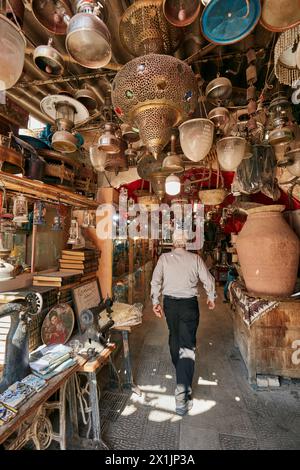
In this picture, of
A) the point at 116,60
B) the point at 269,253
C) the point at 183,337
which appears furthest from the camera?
the point at 269,253

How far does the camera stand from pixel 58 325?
214 cm

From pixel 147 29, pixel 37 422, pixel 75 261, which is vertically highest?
pixel 147 29

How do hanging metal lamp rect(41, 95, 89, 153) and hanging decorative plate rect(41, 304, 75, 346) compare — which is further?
hanging decorative plate rect(41, 304, 75, 346)

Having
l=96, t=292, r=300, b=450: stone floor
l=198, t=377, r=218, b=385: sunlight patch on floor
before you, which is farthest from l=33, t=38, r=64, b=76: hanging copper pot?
l=198, t=377, r=218, b=385: sunlight patch on floor

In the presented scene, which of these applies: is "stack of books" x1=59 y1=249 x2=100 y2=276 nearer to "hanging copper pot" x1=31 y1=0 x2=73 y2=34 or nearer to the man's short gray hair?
the man's short gray hair

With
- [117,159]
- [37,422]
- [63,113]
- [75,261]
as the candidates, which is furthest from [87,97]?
[37,422]

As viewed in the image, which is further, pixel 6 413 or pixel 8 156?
pixel 8 156

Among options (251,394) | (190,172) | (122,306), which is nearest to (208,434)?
(251,394)

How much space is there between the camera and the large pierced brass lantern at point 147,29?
3.63ft

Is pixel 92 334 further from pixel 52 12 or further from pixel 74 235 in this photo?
pixel 52 12

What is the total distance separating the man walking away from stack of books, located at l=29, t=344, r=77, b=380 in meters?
1.23

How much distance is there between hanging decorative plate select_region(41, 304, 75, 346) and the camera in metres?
2.02

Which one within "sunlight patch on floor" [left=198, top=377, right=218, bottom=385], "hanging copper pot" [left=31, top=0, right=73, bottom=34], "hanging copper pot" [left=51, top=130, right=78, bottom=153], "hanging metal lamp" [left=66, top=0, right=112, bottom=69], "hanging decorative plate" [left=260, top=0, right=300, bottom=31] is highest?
"hanging copper pot" [left=31, top=0, right=73, bottom=34]

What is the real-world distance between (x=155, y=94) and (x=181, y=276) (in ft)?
6.68
